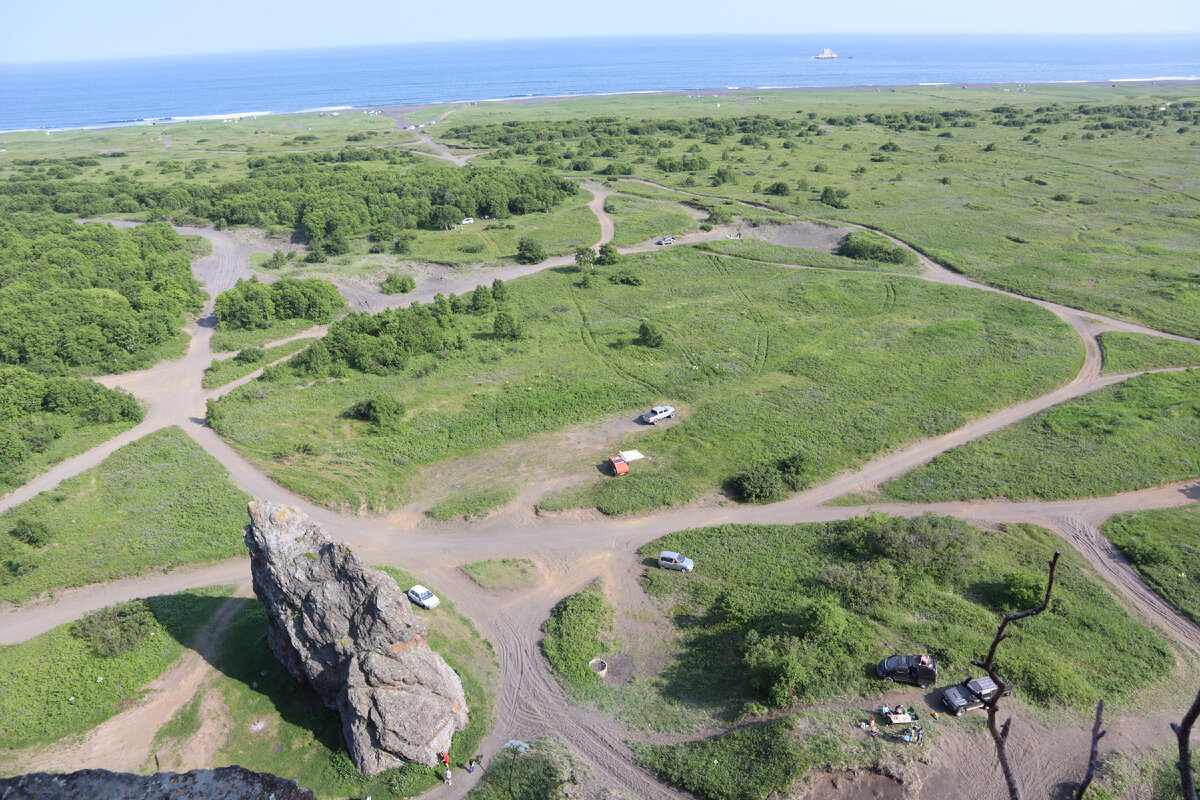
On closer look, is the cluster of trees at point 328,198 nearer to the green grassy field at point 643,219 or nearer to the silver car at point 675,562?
the green grassy field at point 643,219

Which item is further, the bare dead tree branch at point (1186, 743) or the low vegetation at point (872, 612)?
the low vegetation at point (872, 612)

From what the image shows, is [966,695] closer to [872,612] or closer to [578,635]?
[872,612]

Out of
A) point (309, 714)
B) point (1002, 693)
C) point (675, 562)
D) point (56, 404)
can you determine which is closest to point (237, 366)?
point (56, 404)

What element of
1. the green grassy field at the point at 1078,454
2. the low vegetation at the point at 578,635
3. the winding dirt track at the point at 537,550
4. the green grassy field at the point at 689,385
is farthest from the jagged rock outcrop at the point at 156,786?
the green grassy field at the point at 1078,454

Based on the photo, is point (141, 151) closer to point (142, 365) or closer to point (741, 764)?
point (142, 365)

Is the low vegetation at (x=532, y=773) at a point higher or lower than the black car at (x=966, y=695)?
lower

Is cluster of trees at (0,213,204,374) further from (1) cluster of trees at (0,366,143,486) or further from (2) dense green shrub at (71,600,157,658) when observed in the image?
(2) dense green shrub at (71,600,157,658)

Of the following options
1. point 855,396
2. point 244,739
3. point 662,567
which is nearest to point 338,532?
point 244,739
